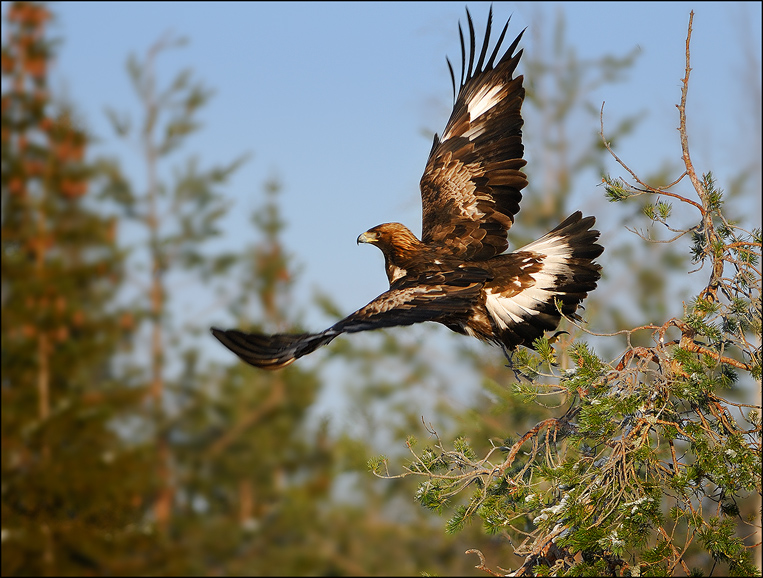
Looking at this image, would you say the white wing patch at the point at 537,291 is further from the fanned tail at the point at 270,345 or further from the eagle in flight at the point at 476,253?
the fanned tail at the point at 270,345

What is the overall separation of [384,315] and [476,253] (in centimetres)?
149

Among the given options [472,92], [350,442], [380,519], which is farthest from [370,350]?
[472,92]

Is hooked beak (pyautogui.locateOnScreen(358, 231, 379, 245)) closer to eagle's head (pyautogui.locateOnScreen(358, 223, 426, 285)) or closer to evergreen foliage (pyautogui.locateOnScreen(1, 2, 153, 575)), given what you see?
eagle's head (pyautogui.locateOnScreen(358, 223, 426, 285))

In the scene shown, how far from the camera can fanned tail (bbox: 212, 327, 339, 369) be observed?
14.2ft

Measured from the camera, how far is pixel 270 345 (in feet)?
14.6

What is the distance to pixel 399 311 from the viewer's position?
4668 millimetres

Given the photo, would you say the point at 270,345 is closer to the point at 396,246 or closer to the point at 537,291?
the point at 396,246

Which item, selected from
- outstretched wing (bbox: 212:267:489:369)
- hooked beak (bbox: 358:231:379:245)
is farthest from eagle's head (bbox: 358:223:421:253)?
outstretched wing (bbox: 212:267:489:369)

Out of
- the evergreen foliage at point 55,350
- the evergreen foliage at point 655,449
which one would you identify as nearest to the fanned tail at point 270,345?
the evergreen foliage at point 655,449

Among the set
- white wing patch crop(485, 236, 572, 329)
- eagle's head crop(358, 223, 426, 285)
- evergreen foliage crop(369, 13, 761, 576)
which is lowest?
evergreen foliage crop(369, 13, 761, 576)

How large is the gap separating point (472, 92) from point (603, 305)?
5979 millimetres

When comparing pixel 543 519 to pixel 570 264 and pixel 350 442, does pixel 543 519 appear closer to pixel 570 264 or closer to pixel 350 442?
pixel 570 264

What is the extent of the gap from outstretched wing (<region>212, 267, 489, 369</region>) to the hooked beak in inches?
37.4

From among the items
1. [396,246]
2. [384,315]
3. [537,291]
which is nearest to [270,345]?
[384,315]
